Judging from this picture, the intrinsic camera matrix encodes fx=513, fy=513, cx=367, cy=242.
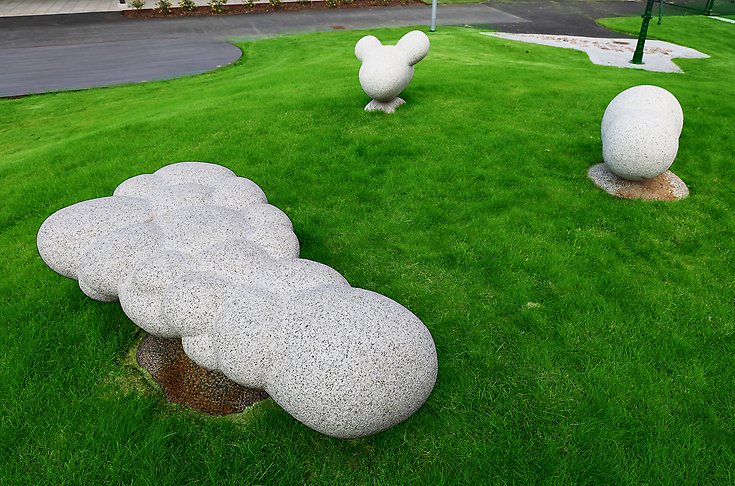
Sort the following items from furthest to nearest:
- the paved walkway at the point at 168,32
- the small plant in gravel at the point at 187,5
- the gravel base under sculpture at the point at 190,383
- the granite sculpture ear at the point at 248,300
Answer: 1. the small plant in gravel at the point at 187,5
2. the paved walkway at the point at 168,32
3. the gravel base under sculpture at the point at 190,383
4. the granite sculpture ear at the point at 248,300

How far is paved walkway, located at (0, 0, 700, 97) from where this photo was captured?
16.0 m

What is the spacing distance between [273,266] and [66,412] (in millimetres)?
1906

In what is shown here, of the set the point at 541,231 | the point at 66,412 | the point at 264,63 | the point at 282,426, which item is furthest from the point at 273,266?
the point at 264,63

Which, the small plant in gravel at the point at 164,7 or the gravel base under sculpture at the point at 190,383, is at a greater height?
the small plant in gravel at the point at 164,7

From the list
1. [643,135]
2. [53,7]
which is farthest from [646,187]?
[53,7]

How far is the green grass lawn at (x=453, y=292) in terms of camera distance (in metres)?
3.56

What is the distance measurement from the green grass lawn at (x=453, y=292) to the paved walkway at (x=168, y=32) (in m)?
6.06

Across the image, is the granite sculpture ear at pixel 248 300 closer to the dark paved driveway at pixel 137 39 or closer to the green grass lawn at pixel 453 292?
the green grass lawn at pixel 453 292

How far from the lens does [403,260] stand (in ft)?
18.8

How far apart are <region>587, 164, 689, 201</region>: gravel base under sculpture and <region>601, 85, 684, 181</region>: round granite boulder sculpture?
205mm

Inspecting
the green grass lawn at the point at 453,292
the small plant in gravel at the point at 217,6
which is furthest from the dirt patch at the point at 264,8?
the green grass lawn at the point at 453,292

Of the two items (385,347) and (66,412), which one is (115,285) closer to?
(66,412)

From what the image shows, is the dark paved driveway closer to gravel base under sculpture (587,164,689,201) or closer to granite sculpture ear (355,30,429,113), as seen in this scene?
granite sculpture ear (355,30,429,113)

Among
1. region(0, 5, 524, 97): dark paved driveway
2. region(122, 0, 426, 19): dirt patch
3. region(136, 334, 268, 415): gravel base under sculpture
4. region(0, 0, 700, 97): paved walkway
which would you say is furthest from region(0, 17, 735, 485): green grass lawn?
region(122, 0, 426, 19): dirt patch
